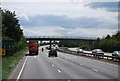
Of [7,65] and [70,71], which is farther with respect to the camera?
[7,65]

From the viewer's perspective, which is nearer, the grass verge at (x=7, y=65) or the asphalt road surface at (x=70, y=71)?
the asphalt road surface at (x=70, y=71)

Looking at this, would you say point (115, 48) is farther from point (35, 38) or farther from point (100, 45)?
point (35, 38)

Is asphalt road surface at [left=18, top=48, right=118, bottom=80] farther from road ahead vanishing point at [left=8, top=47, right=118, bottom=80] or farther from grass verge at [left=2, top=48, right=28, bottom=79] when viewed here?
grass verge at [left=2, top=48, right=28, bottom=79]

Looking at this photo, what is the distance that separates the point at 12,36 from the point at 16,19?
7361 mm

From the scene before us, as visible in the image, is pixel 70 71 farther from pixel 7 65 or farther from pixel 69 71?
pixel 7 65

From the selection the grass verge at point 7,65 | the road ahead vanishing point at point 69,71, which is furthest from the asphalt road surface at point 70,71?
the grass verge at point 7,65

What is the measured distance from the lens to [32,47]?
2817 inches

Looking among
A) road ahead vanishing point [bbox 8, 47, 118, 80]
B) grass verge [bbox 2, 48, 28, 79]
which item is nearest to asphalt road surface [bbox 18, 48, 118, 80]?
road ahead vanishing point [bbox 8, 47, 118, 80]

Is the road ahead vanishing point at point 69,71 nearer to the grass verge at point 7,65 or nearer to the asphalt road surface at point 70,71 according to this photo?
the asphalt road surface at point 70,71

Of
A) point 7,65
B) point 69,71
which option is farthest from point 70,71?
point 7,65

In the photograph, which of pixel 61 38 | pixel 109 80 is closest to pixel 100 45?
pixel 61 38

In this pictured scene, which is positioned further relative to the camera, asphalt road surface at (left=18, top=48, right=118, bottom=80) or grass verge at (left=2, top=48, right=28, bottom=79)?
grass verge at (left=2, top=48, right=28, bottom=79)

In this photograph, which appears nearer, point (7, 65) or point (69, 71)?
point (69, 71)

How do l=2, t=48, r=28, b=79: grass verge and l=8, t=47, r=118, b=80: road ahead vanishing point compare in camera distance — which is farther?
l=2, t=48, r=28, b=79: grass verge
